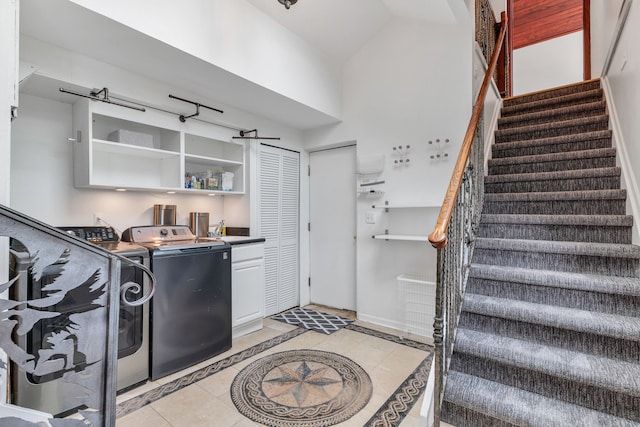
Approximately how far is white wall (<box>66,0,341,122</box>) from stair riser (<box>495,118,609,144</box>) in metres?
1.85

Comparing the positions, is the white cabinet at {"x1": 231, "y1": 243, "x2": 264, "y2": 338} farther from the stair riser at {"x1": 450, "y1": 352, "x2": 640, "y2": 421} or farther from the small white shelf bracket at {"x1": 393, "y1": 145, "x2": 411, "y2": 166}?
the stair riser at {"x1": 450, "y1": 352, "x2": 640, "y2": 421}

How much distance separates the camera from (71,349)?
1.06 meters

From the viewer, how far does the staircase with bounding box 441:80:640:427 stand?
60.6 inches

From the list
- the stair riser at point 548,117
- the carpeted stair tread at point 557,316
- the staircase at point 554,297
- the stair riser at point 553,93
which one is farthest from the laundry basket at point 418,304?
the stair riser at point 553,93

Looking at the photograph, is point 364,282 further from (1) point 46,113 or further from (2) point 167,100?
(1) point 46,113

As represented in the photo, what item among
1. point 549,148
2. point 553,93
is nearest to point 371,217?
point 549,148

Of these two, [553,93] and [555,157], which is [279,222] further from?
[553,93]

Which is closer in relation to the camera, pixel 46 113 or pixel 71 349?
pixel 71 349

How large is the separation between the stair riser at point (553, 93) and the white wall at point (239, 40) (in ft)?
7.26

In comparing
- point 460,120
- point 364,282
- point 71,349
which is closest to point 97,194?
point 71,349

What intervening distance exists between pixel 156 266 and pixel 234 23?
2.00 metres

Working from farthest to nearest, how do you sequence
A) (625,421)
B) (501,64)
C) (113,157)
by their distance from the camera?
(501,64), (113,157), (625,421)

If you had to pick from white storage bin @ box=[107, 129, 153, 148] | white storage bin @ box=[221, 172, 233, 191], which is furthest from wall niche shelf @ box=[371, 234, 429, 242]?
white storage bin @ box=[107, 129, 153, 148]

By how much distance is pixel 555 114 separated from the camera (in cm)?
314
